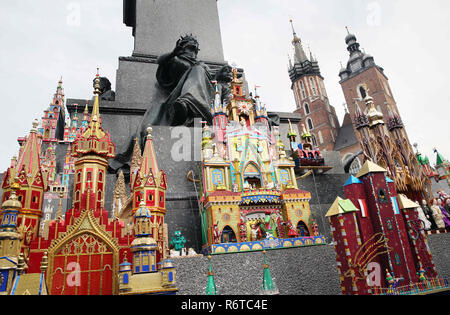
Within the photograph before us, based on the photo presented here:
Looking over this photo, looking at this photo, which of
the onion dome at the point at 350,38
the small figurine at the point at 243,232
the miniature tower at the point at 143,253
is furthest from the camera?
the onion dome at the point at 350,38

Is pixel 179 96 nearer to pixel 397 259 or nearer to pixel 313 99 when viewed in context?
pixel 397 259

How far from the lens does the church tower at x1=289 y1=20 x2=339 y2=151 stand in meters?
64.2

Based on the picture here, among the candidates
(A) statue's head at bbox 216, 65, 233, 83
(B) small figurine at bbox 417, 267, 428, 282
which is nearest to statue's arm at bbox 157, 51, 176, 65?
(A) statue's head at bbox 216, 65, 233, 83

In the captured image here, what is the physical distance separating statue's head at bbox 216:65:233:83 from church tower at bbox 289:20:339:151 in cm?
4929

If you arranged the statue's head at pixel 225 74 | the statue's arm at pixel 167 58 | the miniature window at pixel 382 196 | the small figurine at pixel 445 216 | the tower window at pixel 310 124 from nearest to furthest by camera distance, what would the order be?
the miniature window at pixel 382 196
the small figurine at pixel 445 216
the statue's arm at pixel 167 58
the statue's head at pixel 225 74
the tower window at pixel 310 124

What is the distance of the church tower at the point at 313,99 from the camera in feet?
211

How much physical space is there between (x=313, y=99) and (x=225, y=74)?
174ft

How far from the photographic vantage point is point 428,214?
554 inches

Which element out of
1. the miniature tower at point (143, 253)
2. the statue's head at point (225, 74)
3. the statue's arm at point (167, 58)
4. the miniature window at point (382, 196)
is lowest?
the miniature tower at point (143, 253)

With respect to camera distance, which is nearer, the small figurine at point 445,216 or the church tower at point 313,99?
the small figurine at point 445,216

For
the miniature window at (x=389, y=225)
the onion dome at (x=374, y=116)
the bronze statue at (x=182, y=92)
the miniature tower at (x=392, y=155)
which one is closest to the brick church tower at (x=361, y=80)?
the miniature tower at (x=392, y=155)

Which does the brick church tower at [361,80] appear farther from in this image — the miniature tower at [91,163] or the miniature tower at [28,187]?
the miniature tower at [28,187]

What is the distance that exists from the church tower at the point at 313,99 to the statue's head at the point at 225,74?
4929 cm
